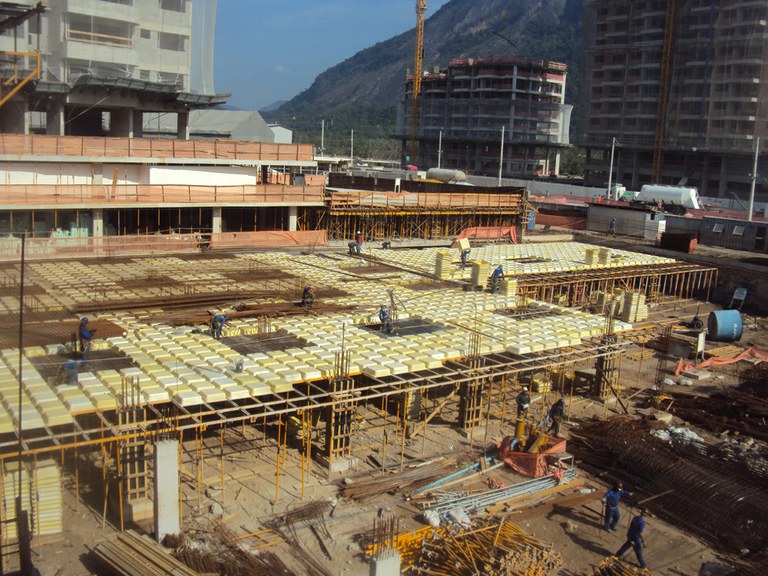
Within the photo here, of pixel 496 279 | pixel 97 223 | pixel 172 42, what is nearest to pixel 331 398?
pixel 496 279

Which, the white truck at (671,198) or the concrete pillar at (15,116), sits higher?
the concrete pillar at (15,116)

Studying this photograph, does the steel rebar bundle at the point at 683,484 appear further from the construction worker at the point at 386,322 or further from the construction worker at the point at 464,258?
the construction worker at the point at 464,258

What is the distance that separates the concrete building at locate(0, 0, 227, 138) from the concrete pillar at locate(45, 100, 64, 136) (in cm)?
5

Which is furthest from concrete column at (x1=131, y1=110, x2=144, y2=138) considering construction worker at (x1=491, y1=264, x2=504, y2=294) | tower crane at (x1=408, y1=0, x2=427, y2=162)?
tower crane at (x1=408, y1=0, x2=427, y2=162)

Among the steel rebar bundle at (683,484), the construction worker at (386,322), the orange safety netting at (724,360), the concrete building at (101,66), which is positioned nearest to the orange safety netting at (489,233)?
the concrete building at (101,66)

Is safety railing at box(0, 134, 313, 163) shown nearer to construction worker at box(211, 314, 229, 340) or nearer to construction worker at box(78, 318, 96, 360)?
construction worker at box(211, 314, 229, 340)

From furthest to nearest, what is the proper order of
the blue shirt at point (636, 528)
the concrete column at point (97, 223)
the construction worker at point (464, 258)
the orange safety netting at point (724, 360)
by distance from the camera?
the concrete column at point (97, 223)
the construction worker at point (464, 258)
the orange safety netting at point (724, 360)
the blue shirt at point (636, 528)

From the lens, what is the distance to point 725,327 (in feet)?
101

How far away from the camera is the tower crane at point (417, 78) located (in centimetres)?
12400

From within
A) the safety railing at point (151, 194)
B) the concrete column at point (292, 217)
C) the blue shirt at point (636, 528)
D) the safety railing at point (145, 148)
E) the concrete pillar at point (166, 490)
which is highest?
the safety railing at point (145, 148)

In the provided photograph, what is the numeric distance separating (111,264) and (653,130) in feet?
247

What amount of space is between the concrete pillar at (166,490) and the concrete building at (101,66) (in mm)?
28682

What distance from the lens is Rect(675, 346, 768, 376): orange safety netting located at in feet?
85.4

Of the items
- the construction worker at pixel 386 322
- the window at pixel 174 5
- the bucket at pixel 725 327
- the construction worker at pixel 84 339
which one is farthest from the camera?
the window at pixel 174 5
